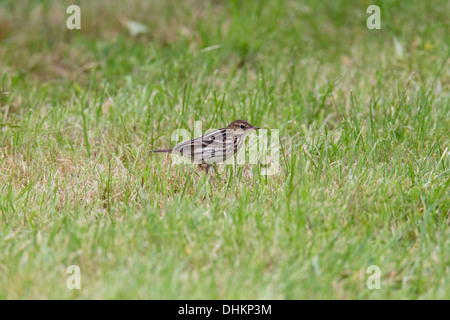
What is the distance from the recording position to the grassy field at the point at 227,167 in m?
4.00

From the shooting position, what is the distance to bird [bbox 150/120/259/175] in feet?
18.1

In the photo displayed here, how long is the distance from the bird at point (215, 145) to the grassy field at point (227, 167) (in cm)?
15

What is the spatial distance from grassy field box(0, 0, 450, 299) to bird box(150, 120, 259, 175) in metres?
0.15

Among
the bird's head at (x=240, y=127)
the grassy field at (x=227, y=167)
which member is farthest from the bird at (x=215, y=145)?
the grassy field at (x=227, y=167)

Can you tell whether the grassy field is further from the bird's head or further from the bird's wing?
the bird's head

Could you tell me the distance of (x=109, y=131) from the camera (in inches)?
245

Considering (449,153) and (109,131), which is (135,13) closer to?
(109,131)

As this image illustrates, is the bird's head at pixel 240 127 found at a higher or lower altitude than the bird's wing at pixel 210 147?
higher

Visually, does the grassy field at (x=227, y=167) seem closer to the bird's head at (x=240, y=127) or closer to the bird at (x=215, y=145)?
the bird at (x=215, y=145)

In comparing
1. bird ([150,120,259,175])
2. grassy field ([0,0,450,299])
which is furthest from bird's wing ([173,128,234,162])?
grassy field ([0,0,450,299])

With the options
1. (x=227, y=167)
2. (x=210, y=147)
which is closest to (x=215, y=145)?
(x=210, y=147)

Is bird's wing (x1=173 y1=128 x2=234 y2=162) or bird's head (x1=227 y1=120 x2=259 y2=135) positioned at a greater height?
bird's head (x1=227 y1=120 x2=259 y2=135)

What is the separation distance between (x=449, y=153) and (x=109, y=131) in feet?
10.4

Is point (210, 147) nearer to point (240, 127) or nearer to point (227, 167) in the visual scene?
point (227, 167)
